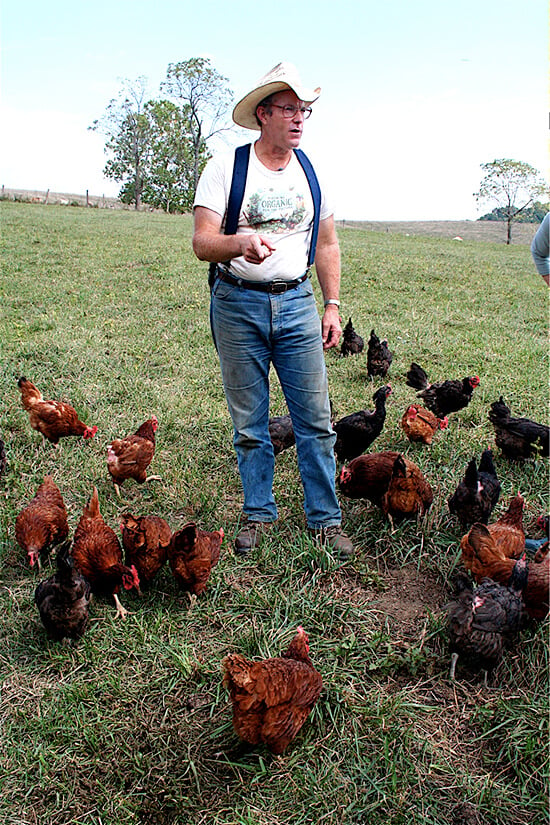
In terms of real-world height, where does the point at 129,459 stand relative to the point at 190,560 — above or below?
above

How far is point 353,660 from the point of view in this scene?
290cm

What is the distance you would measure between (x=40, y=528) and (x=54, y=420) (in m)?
1.56

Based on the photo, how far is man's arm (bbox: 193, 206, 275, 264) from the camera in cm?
275

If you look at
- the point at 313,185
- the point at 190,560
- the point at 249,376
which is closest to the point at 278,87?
the point at 313,185

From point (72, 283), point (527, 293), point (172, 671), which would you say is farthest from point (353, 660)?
point (527, 293)

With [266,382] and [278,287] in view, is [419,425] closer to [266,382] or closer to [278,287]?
[266,382]

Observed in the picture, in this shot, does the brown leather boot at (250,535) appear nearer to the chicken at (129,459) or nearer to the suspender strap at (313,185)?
the chicken at (129,459)

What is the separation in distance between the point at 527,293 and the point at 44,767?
13.4 m

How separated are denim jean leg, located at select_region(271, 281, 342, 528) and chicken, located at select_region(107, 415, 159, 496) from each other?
1.36 m

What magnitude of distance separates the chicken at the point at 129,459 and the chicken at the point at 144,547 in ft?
2.90

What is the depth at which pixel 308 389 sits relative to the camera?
3.47 meters

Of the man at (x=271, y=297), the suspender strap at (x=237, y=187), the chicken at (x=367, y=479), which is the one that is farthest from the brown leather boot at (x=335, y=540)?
the suspender strap at (x=237, y=187)

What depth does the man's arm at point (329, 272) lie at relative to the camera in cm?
360

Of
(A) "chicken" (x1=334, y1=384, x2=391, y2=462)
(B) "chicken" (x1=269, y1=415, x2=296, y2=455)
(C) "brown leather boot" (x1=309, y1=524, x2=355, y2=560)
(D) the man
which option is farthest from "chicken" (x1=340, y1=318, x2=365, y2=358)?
(C) "brown leather boot" (x1=309, y1=524, x2=355, y2=560)
